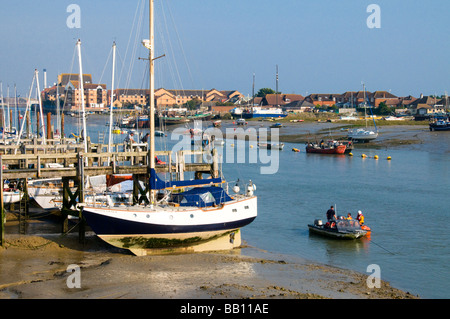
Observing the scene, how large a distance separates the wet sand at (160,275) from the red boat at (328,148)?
51179 millimetres

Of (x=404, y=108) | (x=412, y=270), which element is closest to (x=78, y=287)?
(x=412, y=270)

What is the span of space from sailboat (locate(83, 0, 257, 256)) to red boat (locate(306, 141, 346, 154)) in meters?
51.1

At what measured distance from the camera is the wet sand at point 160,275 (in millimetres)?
18094

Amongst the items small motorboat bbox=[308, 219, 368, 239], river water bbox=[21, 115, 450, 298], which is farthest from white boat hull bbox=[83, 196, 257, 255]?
small motorboat bbox=[308, 219, 368, 239]

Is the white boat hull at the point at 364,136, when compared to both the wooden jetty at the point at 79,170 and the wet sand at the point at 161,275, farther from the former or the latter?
the wet sand at the point at 161,275

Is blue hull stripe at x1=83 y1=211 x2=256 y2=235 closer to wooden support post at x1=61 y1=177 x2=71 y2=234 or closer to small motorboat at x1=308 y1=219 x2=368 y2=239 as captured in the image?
wooden support post at x1=61 y1=177 x2=71 y2=234

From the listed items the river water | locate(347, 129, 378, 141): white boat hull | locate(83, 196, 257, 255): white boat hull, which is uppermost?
locate(347, 129, 378, 141): white boat hull

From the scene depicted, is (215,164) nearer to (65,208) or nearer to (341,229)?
(341,229)

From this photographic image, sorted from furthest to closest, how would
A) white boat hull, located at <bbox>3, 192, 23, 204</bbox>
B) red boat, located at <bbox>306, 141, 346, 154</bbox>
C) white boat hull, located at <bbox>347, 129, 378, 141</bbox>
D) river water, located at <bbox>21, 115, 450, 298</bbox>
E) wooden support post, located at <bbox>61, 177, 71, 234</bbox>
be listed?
white boat hull, located at <bbox>347, 129, 378, 141</bbox>
red boat, located at <bbox>306, 141, 346, 154</bbox>
white boat hull, located at <bbox>3, 192, 23, 204</bbox>
wooden support post, located at <bbox>61, 177, 71, 234</bbox>
river water, located at <bbox>21, 115, 450, 298</bbox>

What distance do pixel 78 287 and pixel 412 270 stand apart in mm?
13674

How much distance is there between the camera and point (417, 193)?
142 ft

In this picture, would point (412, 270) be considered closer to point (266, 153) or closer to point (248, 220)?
point (248, 220)

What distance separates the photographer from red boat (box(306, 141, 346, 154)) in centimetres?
7581

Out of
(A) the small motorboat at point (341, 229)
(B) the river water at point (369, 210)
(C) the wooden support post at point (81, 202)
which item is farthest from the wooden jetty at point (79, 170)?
(A) the small motorboat at point (341, 229)
